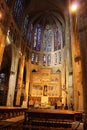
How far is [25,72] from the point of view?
30.4 m

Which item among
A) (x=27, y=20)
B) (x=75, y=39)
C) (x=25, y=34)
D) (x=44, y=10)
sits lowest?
(x=75, y=39)

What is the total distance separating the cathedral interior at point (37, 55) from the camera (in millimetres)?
20906

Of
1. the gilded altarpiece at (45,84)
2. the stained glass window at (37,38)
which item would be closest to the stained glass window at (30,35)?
the stained glass window at (37,38)

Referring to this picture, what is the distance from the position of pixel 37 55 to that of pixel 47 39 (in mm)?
5510

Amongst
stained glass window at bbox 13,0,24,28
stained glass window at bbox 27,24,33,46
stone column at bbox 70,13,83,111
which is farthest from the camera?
stained glass window at bbox 27,24,33,46

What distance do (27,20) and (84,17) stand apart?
27.1m

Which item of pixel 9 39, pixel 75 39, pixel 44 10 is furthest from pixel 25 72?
pixel 75 39

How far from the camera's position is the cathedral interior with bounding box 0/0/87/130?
20906 mm

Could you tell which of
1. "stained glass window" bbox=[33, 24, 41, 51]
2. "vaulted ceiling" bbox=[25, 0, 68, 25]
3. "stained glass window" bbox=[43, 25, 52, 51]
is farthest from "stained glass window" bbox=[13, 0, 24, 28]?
"stained glass window" bbox=[43, 25, 52, 51]

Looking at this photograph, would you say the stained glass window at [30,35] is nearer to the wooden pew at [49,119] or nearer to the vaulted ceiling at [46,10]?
the vaulted ceiling at [46,10]

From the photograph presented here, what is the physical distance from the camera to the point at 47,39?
118ft

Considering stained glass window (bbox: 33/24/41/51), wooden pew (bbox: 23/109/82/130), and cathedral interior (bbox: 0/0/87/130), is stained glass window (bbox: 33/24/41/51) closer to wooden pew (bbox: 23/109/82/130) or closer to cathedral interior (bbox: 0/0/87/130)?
cathedral interior (bbox: 0/0/87/130)

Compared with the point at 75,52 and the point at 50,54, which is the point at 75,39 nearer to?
the point at 75,52

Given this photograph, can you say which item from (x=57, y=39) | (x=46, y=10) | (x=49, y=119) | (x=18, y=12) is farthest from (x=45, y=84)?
(x=49, y=119)
